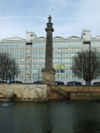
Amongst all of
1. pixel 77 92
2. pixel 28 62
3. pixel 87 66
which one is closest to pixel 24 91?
pixel 77 92

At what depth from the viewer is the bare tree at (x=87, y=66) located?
87062mm

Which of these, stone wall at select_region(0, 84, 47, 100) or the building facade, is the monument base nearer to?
stone wall at select_region(0, 84, 47, 100)

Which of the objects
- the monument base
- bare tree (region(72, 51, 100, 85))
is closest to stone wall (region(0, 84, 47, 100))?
the monument base

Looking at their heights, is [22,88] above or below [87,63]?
below

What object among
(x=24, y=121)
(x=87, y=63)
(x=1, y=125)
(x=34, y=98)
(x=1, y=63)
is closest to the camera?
(x=1, y=125)

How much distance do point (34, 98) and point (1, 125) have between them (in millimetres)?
40118

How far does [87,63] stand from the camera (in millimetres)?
87625

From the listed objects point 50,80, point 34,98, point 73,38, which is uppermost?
point 73,38

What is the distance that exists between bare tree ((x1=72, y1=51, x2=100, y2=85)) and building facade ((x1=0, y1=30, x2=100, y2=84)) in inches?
2216

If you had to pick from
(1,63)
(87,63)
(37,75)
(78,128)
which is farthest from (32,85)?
(37,75)

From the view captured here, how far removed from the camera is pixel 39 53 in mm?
153500

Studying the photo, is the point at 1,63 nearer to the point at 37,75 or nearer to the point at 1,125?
the point at 37,75

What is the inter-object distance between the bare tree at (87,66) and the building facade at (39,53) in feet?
185

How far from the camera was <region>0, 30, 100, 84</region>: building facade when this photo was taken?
494 ft
